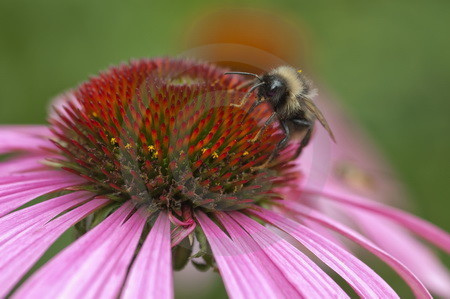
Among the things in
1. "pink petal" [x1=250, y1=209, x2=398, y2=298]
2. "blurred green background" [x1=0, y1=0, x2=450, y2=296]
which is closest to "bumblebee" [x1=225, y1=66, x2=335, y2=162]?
"pink petal" [x1=250, y1=209, x2=398, y2=298]

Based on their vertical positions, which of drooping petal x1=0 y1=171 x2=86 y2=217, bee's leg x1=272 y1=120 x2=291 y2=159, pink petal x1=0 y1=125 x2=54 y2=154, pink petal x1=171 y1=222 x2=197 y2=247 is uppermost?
bee's leg x1=272 y1=120 x2=291 y2=159

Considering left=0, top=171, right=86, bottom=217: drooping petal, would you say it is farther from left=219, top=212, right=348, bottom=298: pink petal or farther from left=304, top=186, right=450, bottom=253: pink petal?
left=304, top=186, right=450, bottom=253: pink petal

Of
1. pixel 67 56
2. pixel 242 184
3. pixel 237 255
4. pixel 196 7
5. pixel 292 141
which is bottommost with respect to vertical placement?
pixel 237 255

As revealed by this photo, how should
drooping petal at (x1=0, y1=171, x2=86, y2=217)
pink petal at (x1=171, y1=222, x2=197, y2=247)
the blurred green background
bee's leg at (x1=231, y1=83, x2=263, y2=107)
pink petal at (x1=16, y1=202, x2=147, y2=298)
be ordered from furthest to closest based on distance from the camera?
the blurred green background → bee's leg at (x1=231, y1=83, x2=263, y2=107) → drooping petal at (x1=0, y1=171, x2=86, y2=217) → pink petal at (x1=171, y1=222, x2=197, y2=247) → pink petal at (x1=16, y1=202, x2=147, y2=298)

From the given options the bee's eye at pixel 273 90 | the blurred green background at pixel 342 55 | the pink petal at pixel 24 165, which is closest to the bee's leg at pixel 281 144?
the bee's eye at pixel 273 90

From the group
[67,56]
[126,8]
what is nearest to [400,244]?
[67,56]

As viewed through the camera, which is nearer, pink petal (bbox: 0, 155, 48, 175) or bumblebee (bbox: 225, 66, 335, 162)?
bumblebee (bbox: 225, 66, 335, 162)

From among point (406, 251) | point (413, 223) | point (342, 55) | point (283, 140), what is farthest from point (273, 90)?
point (342, 55)

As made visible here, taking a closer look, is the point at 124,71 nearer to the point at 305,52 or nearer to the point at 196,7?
the point at 305,52
